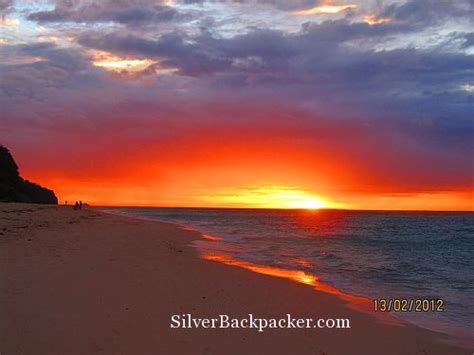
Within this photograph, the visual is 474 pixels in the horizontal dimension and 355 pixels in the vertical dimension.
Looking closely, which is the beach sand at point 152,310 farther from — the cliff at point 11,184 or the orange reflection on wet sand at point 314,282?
the cliff at point 11,184

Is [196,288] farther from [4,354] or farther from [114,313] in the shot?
[4,354]
